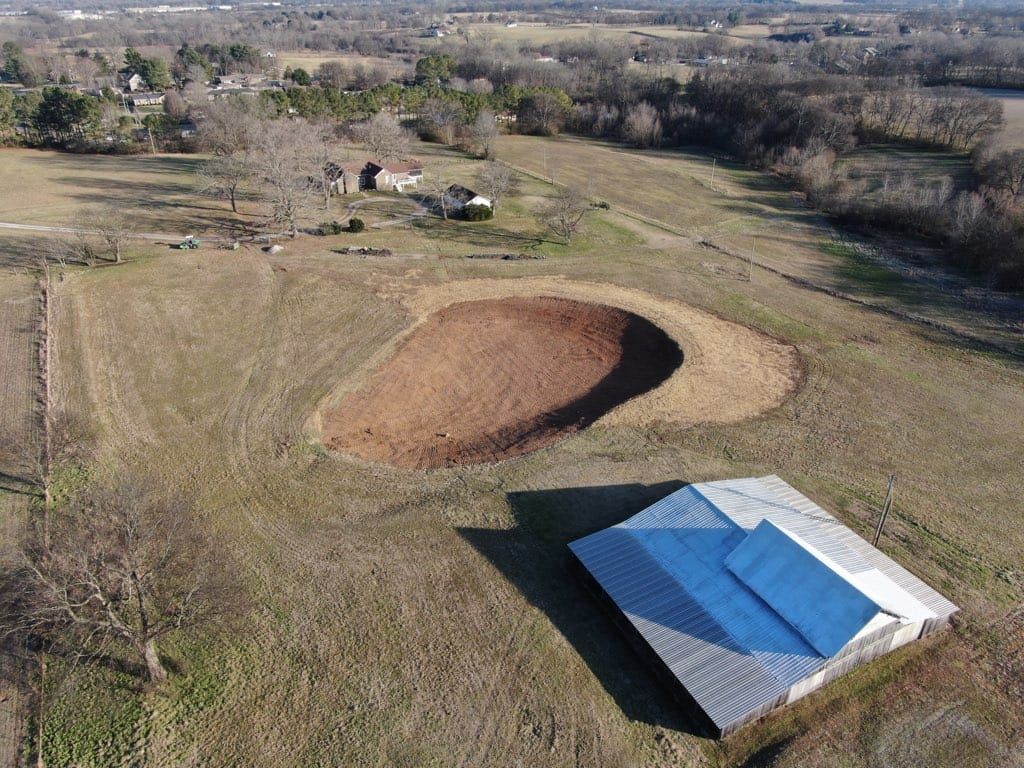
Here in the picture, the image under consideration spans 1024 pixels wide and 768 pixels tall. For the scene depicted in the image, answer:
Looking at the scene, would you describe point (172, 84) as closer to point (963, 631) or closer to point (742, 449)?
point (742, 449)

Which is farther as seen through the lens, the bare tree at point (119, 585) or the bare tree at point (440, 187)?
the bare tree at point (440, 187)

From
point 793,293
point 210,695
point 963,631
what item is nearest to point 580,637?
point 210,695

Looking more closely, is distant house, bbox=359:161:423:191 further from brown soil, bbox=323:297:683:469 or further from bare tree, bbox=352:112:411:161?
brown soil, bbox=323:297:683:469

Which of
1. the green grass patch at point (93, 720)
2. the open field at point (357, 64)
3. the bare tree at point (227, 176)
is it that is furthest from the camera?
the open field at point (357, 64)

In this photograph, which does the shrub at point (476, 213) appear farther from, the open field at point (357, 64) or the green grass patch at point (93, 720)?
the open field at point (357, 64)

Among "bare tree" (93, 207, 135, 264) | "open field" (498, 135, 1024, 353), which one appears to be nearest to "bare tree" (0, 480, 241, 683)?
"bare tree" (93, 207, 135, 264)

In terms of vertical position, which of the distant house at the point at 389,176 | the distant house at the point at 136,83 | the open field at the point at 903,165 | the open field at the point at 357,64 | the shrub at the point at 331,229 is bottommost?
the shrub at the point at 331,229

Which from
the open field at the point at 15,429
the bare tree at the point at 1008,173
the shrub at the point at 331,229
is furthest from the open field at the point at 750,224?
the open field at the point at 15,429
